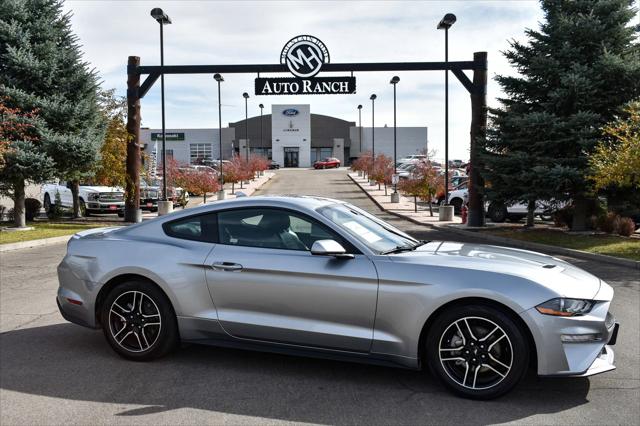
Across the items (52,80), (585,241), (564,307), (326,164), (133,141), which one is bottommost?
(585,241)

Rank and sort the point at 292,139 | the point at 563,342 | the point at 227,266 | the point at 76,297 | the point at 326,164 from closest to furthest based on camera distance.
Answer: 1. the point at 563,342
2. the point at 227,266
3. the point at 76,297
4. the point at 326,164
5. the point at 292,139

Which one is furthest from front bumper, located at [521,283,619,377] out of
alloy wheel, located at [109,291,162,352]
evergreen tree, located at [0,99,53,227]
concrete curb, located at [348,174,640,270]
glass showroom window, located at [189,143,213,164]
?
glass showroom window, located at [189,143,213,164]

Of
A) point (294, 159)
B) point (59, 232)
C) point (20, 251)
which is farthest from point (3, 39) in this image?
point (294, 159)

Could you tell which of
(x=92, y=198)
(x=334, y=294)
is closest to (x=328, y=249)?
(x=334, y=294)

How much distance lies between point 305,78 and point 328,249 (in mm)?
17440

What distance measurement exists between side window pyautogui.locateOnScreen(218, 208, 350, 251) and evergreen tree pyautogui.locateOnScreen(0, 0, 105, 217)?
15548 millimetres

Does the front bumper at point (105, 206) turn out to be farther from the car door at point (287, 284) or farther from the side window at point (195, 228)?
the car door at point (287, 284)

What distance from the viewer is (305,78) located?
2131cm

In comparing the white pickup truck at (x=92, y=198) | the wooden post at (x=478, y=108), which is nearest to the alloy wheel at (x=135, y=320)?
the wooden post at (x=478, y=108)

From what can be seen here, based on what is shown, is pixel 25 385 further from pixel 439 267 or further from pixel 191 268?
pixel 439 267

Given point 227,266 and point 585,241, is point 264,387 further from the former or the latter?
point 585,241

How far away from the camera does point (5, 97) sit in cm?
1791

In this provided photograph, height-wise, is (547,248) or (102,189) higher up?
(102,189)

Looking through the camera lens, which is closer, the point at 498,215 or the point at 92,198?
the point at 498,215
